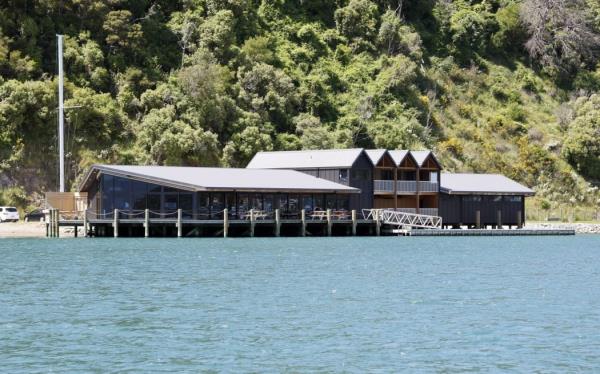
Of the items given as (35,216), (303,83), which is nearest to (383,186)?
(303,83)

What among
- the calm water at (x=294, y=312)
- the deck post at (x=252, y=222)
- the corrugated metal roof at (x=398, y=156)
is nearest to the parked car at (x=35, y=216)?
the deck post at (x=252, y=222)

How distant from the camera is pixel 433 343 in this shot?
93.3 ft

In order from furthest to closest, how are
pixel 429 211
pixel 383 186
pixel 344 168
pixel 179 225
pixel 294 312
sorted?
Result: 1. pixel 429 211
2. pixel 383 186
3. pixel 344 168
4. pixel 179 225
5. pixel 294 312

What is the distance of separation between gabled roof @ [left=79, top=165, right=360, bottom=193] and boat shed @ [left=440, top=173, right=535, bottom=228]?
11446 millimetres

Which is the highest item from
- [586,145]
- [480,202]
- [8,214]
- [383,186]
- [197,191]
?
[586,145]

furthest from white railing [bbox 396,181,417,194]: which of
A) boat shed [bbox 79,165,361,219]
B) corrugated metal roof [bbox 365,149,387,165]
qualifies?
boat shed [bbox 79,165,361,219]

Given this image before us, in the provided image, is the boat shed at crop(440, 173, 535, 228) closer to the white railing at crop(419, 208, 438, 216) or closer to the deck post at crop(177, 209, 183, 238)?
the white railing at crop(419, 208, 438, 216)

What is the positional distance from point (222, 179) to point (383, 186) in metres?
15.0

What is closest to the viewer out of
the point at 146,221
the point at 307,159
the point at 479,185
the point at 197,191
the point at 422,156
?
the point at 146,221

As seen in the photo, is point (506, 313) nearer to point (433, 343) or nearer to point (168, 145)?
point (433, 343)

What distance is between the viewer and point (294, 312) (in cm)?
3388

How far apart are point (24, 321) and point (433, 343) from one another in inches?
479

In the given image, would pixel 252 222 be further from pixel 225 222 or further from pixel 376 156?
pixel 376 156

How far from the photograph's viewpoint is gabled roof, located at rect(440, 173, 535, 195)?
87.0 meters
